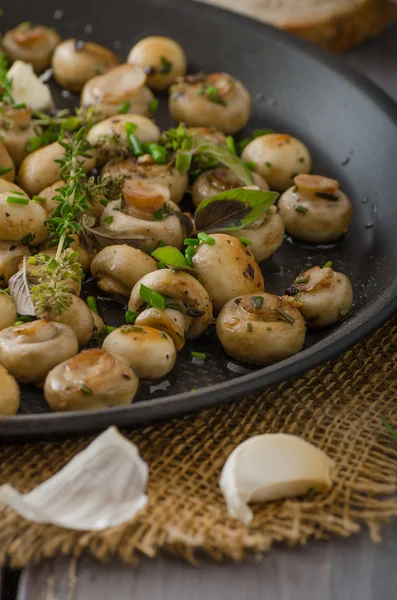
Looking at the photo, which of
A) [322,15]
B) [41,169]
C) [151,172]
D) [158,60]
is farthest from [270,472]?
[322,15]

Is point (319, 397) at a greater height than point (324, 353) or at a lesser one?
lesser

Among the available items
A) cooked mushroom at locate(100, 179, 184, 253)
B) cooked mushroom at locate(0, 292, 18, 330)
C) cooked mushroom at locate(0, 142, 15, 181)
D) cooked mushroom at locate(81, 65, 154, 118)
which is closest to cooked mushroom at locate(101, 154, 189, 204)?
cooked mushroom at locate(100, 179, 184, 253)

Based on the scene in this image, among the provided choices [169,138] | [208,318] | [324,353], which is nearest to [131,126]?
[169,138]

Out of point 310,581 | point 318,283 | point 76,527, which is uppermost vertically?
point 318,283

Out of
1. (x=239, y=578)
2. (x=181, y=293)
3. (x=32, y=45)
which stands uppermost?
(x=181, y=293)

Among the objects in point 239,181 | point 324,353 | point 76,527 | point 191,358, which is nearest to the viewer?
point 76,527

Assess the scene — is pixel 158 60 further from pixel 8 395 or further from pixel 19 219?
pixel 8 395

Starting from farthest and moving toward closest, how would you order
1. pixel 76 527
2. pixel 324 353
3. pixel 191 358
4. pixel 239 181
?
pixel 239 181
pixel 191 358
pixel 324 353
pixel 76 527

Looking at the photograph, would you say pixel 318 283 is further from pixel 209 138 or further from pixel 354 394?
pixel 209 138
